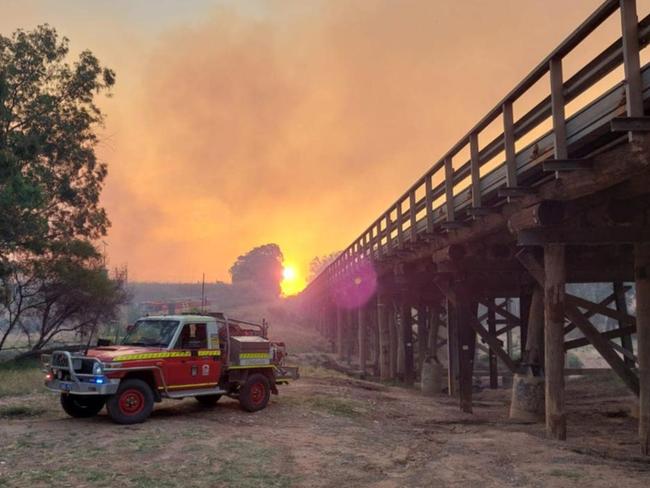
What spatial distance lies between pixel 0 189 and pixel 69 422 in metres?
14.6

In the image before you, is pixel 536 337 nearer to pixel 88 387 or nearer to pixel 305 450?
pixel 305 450

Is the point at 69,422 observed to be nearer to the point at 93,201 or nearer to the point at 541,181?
the point at 541,181

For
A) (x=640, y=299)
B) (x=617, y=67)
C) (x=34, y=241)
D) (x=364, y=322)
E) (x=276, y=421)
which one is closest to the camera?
(x=617, y=67)

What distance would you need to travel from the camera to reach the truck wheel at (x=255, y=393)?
1178 cm

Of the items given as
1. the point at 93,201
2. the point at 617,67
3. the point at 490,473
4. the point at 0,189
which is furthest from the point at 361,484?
the point at 93,201

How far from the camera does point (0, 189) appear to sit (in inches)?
853

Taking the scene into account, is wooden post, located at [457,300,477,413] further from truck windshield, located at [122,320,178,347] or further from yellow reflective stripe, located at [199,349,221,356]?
truck windshield, located at [122,320,178,347]

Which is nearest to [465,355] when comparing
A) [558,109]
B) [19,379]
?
[558,109]

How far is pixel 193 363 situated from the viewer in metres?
10.9

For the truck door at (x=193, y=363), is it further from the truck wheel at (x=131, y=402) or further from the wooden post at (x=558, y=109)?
the wooden post at (x=558, y=109)

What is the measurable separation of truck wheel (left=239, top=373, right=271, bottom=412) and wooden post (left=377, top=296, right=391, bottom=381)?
1136cm

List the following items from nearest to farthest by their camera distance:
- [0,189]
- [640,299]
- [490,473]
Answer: [490,473] → [640,299] → [0,189]

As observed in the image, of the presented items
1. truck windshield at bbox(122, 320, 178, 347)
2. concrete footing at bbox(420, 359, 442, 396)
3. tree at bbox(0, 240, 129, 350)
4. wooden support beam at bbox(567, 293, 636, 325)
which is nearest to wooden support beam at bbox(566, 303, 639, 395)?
wooden support beam at bbox(567, 293, 636, 325)

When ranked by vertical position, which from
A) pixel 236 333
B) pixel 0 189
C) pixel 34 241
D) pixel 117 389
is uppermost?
pixel 0 189
